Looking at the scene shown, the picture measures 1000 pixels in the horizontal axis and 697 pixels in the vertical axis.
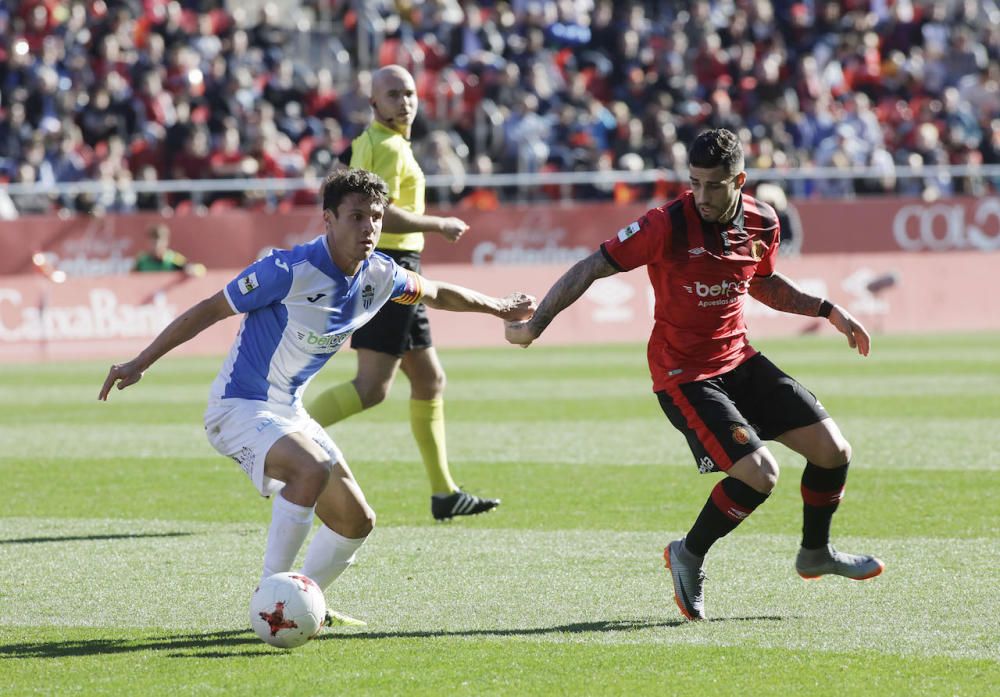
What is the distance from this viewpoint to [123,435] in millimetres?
12344

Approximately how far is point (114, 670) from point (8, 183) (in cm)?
1768

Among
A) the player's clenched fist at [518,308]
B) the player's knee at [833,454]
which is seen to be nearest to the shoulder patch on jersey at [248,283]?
the player's clenched fist at [518,308]

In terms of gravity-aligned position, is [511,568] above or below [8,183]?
above

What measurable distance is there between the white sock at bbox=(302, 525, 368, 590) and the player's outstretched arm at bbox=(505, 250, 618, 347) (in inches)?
41.5

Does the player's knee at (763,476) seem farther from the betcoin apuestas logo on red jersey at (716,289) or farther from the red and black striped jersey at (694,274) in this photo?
the betcoin apuestas logo on red jersey at (716,289)

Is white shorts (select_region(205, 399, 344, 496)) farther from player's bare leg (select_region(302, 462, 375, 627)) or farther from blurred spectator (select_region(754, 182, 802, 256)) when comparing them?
blurred spectator (select_region(754, 182, 802, 256))

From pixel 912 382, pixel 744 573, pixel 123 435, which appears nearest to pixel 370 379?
pixel 744 573

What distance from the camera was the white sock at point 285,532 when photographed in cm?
557

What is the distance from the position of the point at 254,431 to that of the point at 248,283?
565mm

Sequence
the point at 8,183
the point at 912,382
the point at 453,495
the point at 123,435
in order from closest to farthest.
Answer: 1. the point at 453,495
2. the point at 123,435
3. the point at 912,382
4. the point at 8,183

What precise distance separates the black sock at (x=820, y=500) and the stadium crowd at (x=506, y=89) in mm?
16176

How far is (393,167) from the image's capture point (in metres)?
8.52

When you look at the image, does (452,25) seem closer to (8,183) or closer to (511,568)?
(8,183)

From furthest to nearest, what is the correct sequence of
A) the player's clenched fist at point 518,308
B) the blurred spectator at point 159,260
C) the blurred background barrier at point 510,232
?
the blurred background barrier at point 510,232
the blurred spectator at point 159,260
the player's clenched fist at point 518,308
